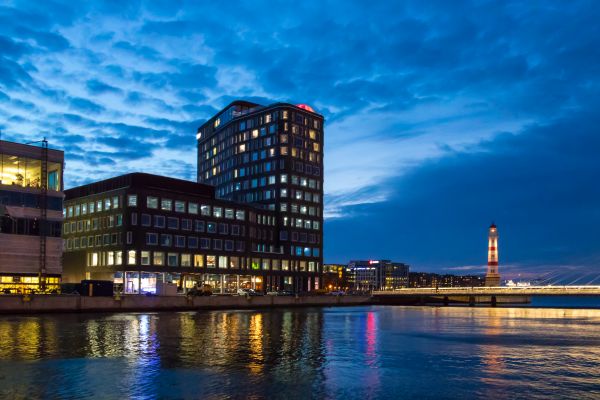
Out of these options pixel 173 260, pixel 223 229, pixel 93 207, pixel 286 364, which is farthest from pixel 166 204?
pixel 286 364

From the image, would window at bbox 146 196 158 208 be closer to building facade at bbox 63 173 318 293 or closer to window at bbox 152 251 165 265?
building facade at bbox 63 173 318 293

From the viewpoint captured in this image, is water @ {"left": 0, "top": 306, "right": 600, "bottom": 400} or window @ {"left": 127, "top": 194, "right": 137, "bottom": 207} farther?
window @ {"left": 127, "top": 194, "right": 137, "bottom": 207}

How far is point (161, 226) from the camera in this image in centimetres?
15412

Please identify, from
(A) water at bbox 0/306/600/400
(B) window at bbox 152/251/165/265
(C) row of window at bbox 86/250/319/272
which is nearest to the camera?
(A) water at bbox 0/306/600/400

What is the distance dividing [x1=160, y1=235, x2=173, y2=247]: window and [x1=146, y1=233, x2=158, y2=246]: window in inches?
66.4

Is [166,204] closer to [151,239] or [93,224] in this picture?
[151,239]

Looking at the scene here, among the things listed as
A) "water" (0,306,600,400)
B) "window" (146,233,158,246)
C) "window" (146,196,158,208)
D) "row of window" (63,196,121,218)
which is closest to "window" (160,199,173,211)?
"window" (146,196,158,208)

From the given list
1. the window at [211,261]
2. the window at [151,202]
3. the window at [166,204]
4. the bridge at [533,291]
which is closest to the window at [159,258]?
the window at [166,204]

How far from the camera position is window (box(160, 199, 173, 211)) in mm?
154675

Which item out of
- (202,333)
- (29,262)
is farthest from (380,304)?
(202,333)

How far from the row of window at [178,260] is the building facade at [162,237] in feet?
0.77

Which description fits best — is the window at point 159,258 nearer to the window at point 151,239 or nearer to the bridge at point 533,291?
the window at point 151,239

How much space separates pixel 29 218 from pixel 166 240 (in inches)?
2189

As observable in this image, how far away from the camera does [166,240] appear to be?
15525 cm
